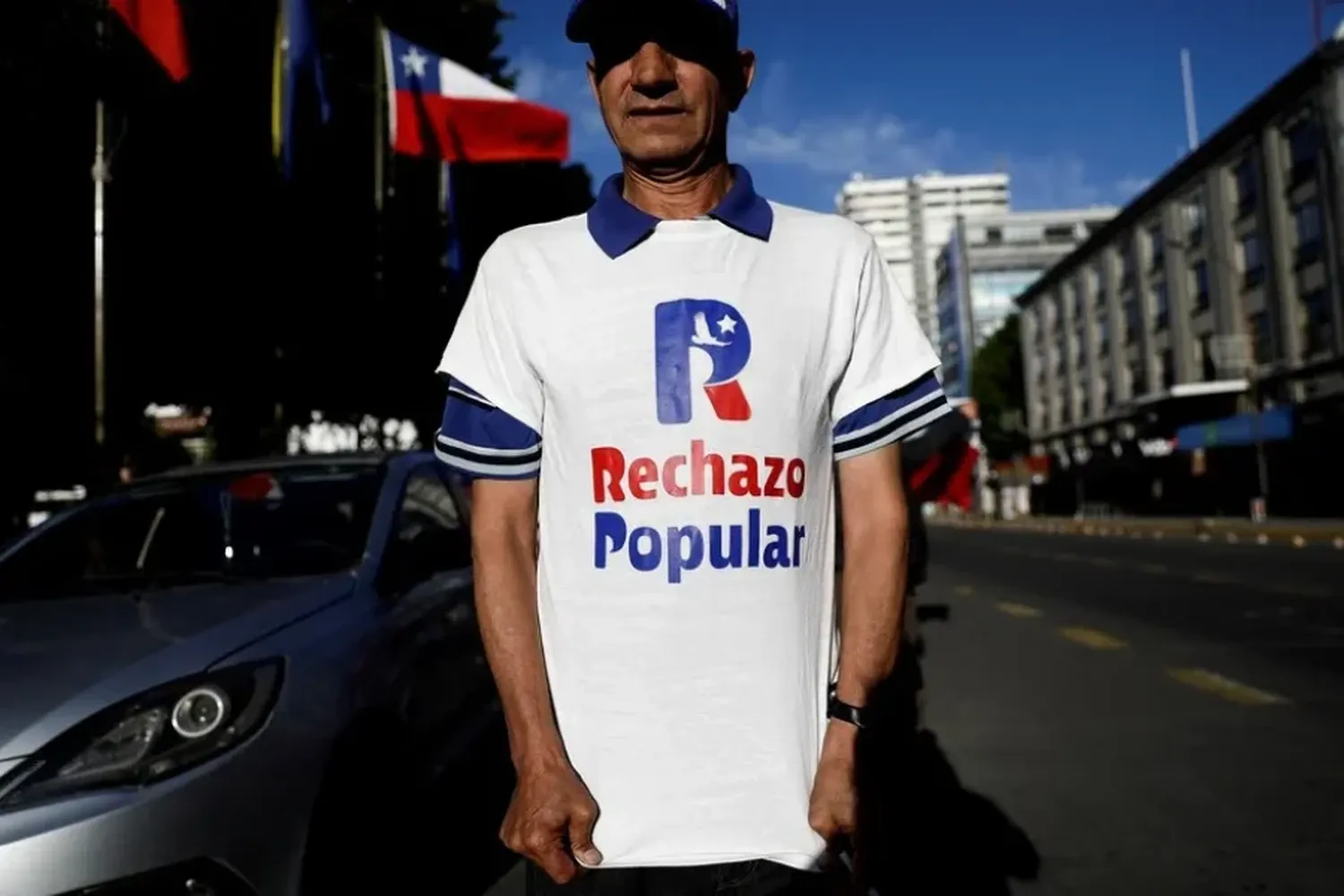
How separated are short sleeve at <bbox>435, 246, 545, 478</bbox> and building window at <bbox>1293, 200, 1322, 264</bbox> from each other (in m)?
38.9

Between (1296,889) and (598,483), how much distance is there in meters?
3.64

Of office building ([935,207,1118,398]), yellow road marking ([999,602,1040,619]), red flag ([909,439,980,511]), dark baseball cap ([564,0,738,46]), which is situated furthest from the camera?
office building ([935,207,1118,398])

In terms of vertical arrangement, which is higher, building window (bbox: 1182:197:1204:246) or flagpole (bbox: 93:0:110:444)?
building window (bbox: 1182:197:1204:246)

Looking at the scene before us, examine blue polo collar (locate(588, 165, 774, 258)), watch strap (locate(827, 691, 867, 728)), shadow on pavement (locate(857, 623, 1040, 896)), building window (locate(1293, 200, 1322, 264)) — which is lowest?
shadow on pavement (locate(857, 623, 1040, 896))

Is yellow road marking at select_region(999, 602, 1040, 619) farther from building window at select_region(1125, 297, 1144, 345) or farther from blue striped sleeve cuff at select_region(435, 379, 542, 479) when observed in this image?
building window at select_region(1125, 297, 1144, 345)

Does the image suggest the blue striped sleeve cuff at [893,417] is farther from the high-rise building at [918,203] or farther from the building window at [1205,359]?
the high-rise building at [918,203]

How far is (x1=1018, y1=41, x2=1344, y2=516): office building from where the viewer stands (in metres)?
34.8

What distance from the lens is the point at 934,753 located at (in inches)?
245

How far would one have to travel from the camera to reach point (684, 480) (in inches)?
57.2

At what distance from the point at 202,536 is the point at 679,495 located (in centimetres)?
319

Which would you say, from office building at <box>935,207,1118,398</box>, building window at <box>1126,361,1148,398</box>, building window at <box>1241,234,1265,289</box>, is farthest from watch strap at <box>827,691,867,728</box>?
office building at <box>935,207,1118,398</box>

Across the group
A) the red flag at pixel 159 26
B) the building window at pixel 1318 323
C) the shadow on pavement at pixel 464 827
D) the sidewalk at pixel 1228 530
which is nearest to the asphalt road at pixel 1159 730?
the shadow on pavement at pixel 464 827

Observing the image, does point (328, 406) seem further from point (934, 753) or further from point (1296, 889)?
point (1296, 889)

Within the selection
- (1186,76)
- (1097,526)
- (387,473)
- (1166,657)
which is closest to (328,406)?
(1166,657)
